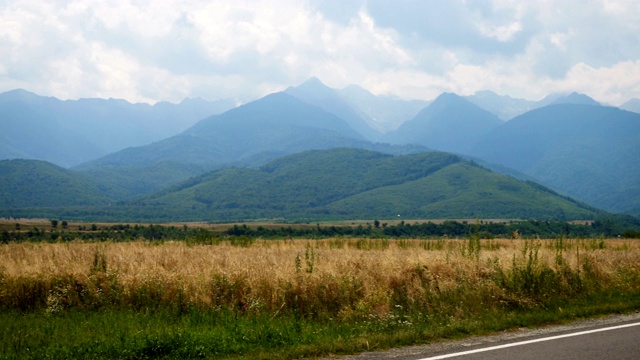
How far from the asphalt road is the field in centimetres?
63

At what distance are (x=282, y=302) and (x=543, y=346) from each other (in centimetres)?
659

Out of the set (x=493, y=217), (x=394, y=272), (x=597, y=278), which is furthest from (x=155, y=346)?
(x=493, y=217)

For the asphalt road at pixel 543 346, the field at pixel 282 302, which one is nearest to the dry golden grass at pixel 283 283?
the field at pixel 282 302

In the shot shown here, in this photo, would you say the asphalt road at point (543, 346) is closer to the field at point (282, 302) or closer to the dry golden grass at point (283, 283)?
the field at point (282, 302)

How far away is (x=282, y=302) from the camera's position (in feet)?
47.4

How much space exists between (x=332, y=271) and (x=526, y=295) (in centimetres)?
557

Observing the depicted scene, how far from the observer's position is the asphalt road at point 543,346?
9.95 meters

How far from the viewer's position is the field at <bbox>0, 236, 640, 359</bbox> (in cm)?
1111

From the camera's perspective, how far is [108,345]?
422 inches

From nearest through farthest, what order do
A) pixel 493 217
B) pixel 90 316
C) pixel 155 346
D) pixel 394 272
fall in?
pixel 155 346 → pixel 90 316 → pixel 394 272 → pixel 493 217

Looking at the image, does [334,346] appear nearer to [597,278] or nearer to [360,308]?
[360,308]

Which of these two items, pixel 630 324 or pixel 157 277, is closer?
pixel 630 324

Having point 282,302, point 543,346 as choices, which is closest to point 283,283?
point 282,302

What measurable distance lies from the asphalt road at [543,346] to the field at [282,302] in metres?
0.63
